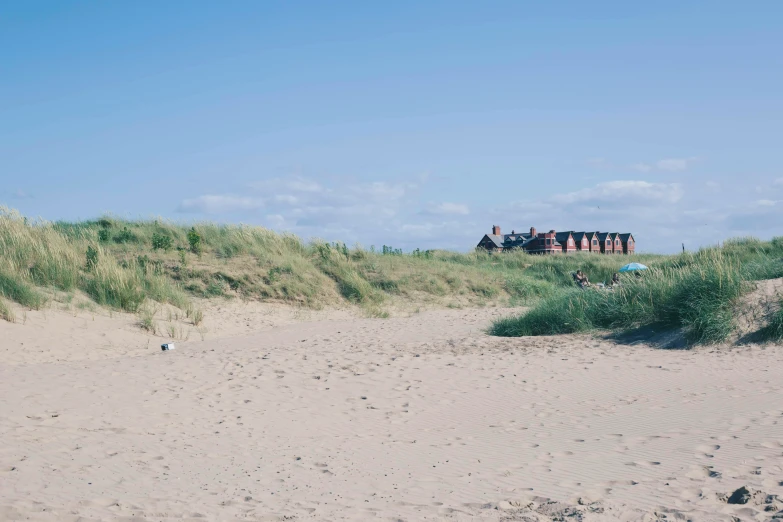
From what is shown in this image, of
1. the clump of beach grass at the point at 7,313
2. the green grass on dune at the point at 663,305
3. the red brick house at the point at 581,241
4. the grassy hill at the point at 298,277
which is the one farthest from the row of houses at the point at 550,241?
the clump of beach grass at the point at 7,313

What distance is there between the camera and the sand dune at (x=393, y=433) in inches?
197

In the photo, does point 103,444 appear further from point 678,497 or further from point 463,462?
point 678,497

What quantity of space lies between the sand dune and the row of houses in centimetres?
5631

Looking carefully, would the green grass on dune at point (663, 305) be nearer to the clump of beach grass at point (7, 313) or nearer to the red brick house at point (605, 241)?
the clump of beach grass at point (7, 313)

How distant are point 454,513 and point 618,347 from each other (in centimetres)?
831

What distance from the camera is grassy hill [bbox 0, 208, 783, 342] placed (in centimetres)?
1348

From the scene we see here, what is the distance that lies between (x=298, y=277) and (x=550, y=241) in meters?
51.3

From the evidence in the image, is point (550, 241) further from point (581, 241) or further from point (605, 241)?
point (605, 241)

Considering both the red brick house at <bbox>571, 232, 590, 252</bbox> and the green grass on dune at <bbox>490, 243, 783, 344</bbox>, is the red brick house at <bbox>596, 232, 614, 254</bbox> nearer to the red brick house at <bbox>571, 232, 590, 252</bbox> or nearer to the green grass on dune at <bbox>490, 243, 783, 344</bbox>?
the red brick house at <bbox>571, 232, 590, 252</bbox>

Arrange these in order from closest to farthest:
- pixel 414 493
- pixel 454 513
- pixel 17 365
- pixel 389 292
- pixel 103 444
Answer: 1. pixel 454 513
2. pixel 414 493
3. pixel 103 444
4. pixel 17 365
5. pixel 389 292

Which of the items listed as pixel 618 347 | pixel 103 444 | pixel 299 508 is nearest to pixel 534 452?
pixel 299 508

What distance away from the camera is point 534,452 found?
6.40 meters

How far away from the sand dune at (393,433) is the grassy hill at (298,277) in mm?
1616

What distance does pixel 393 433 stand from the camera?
7.43 metres
